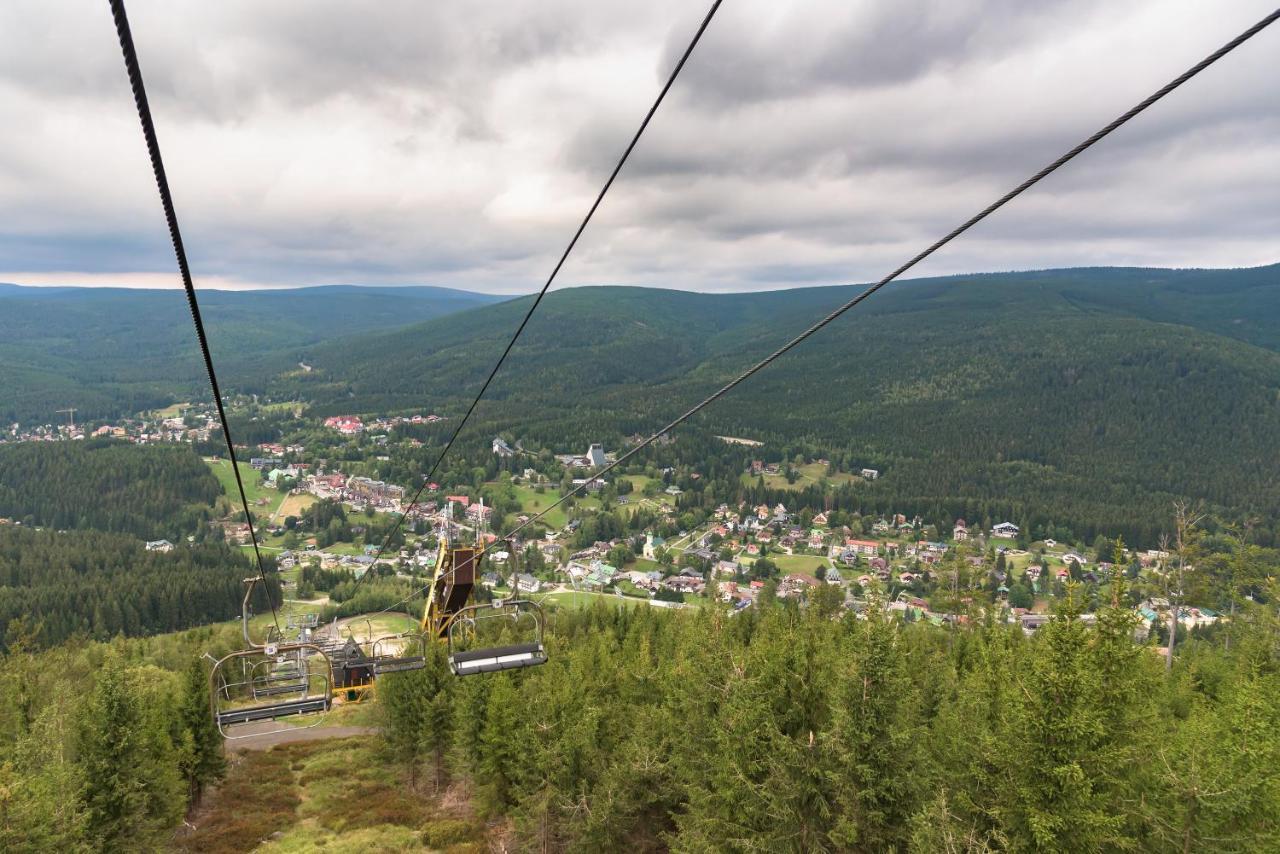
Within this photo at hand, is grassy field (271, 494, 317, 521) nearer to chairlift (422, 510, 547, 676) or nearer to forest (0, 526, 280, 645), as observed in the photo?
forest (0, 526, 280, 645)

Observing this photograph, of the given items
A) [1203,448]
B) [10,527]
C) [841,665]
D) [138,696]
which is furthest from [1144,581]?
[1203,448]

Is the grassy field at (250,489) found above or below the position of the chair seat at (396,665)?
below

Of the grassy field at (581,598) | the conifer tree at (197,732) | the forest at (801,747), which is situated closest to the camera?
the forest at (801,747)

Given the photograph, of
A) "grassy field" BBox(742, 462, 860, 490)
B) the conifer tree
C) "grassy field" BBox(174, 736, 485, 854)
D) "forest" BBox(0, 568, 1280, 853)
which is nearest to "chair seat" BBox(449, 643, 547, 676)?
"forest" BBox(0, 568, 1280, 853)

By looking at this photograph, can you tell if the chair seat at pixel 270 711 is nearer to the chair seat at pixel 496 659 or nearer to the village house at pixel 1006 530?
the chair seat at pixel 496 659

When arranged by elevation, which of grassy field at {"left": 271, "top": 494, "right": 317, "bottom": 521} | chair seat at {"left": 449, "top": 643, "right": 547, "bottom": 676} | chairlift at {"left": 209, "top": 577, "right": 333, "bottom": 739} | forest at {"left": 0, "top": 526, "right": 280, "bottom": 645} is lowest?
grassy field at {"left": 271, "top": 494, "right": 317, "bottom": 521}

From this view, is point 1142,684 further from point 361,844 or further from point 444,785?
point 444,785

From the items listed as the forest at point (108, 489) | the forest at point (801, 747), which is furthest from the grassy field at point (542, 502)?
the forest at point (801, 747)
